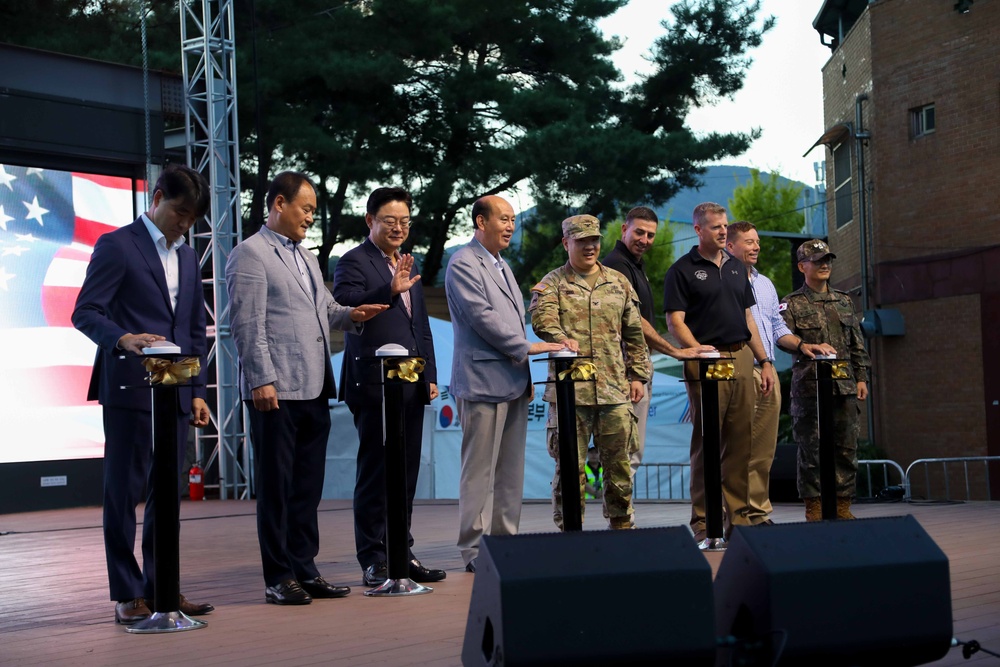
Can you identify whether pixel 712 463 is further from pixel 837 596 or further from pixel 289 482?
pixel 837 596

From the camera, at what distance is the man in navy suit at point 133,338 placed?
470 centimetres

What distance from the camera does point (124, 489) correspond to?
470 cm

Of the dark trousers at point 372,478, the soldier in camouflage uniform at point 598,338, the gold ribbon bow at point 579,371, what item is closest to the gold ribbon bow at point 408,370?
the dark trousers at point 372,478

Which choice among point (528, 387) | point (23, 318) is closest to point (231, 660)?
point (528, 387)

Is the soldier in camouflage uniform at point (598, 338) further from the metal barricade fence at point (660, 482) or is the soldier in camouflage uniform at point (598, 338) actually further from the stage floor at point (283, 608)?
the metal barricade fence at point (660, 482)

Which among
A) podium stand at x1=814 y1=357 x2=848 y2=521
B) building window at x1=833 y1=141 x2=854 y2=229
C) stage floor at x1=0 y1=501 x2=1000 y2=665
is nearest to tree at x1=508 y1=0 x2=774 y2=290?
building window at x1=833 y1=141 x2=854 y2=229

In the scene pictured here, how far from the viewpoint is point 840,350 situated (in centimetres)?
780

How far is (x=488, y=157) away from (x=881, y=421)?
26.7ft

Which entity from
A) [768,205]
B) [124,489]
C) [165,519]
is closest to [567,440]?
[165,519]

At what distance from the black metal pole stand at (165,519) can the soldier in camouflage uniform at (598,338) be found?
2.09 metres

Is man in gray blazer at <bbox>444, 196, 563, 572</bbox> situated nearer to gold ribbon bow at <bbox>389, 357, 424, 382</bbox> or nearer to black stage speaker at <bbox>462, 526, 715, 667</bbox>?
gold ribbon bow at <bbox>389, 357, 424, 382</bbox>

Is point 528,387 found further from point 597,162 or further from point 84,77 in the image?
point 597,162

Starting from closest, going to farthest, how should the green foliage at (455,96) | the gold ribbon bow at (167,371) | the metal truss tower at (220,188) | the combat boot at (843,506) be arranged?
the gold ribbon bow at (167,371) < the combat boot at (843,506) < the metal truss tower at (220,188) < the green foliage at (455,96)

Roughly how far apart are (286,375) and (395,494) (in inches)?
26.6
